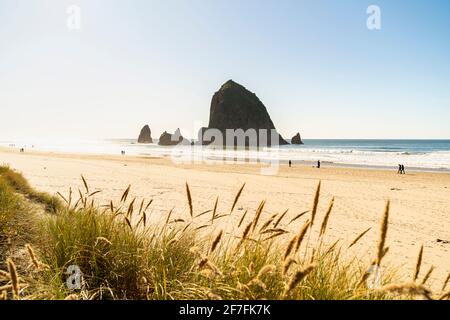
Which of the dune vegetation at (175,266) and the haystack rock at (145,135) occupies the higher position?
the haystack rock at (145,135)

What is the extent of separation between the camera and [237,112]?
155000 mm

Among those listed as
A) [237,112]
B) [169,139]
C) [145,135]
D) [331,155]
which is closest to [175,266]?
[331,155]

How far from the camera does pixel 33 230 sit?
494 centimetres

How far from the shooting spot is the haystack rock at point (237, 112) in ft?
505

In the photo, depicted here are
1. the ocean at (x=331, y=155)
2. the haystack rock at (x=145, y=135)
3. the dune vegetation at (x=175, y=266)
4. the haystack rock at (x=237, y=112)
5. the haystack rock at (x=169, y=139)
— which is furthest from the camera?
the haystack rock at (x=145, y=135)

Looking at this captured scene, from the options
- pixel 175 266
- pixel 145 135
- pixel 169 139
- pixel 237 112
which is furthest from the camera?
pixel 145 135

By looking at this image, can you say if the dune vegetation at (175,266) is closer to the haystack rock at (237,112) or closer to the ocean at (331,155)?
the ocean at (331,155)

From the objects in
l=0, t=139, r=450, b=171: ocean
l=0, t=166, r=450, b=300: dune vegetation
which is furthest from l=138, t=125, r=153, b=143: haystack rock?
l=0, t=166, r=450, b=300: dune vegetation

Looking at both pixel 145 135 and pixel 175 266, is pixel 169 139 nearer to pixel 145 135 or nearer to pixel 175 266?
pixel 145 135

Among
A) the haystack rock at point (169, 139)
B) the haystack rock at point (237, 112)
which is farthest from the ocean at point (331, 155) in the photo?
the haystack rock at point (237, 112)

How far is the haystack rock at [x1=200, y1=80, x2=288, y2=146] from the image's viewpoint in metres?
154

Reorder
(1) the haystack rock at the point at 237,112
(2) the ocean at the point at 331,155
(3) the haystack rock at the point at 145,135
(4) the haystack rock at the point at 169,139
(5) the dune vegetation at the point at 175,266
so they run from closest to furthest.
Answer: (5) the dune vegetation at the point at 175,266
(2) the ocean at the point at 331,155
(4) the haystack rock at the point at 169,139
(1) the haystack rock at the point at 237,112
(3) the haystack rock at the point at 145,135

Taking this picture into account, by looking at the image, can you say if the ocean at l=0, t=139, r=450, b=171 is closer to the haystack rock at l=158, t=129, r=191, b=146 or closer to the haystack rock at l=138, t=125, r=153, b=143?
the haystack rock at l=158, t=129, r=191, b=146
